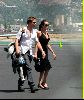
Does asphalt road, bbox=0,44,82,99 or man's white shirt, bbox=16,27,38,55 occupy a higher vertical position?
man's white shirt, bbox=16,27,38,55

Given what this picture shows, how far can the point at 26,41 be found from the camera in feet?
32.3

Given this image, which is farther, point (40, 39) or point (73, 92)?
point (40, 39)

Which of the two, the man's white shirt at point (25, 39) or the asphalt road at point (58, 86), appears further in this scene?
the man's white shirt at point (25, 39)

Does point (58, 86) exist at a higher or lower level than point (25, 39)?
lower

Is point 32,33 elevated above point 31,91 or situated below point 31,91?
above

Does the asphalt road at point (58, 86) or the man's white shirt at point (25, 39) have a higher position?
the man's white shirt at point (25, 39)

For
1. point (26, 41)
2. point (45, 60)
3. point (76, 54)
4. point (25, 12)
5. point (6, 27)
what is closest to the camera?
point (76, 54)

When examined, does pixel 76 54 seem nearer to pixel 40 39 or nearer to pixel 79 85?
pixel 79 85

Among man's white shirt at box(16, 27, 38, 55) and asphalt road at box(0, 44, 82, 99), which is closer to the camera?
asphalt road at box(0, 44, 82, 99)

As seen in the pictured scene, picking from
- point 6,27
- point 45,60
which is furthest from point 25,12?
point 45,60

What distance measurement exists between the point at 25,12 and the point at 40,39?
35.2 meters

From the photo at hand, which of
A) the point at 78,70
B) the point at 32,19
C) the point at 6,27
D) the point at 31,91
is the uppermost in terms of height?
the point at 32,19

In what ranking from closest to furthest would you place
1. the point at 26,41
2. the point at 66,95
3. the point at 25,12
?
the point at 66,95
the point at 26,41
the point at 25,12

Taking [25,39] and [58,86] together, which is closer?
[25,39]
